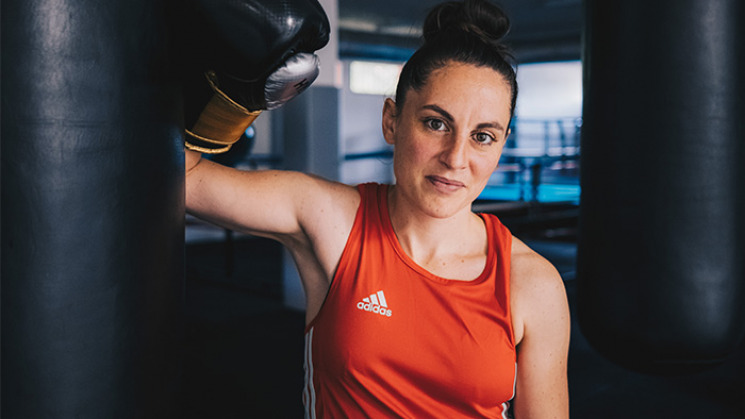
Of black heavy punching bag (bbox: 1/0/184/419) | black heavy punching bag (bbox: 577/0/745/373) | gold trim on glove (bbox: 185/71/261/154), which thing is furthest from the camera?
black heavy punching bag (bbox: 577/0/745/373)

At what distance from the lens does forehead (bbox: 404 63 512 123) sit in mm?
972

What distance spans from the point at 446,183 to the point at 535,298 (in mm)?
263

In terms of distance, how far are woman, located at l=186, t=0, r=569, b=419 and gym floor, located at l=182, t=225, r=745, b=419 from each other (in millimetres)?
1128

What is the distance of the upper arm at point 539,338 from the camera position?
1040mm

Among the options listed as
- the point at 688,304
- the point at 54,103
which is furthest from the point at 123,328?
the point at 688,304

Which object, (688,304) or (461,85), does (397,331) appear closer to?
(461,85)

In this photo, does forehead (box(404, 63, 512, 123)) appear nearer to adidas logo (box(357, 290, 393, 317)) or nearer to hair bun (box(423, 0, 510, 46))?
hair bun (box(423, 0, 510, 46))

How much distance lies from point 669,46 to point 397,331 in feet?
3.08

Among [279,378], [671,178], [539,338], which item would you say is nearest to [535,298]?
[539,338]

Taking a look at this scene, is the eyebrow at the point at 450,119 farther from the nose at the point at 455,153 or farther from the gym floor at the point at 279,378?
the gym floor at the point at 279,378

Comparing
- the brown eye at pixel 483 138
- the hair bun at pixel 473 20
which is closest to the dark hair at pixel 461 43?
the hair bun at pixel 473 20

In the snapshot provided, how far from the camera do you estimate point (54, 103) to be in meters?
0.54

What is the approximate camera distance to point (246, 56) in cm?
64

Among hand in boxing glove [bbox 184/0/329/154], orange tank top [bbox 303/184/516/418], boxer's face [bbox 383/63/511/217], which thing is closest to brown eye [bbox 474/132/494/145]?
boxer's face [bbox 383/63/511/217]
